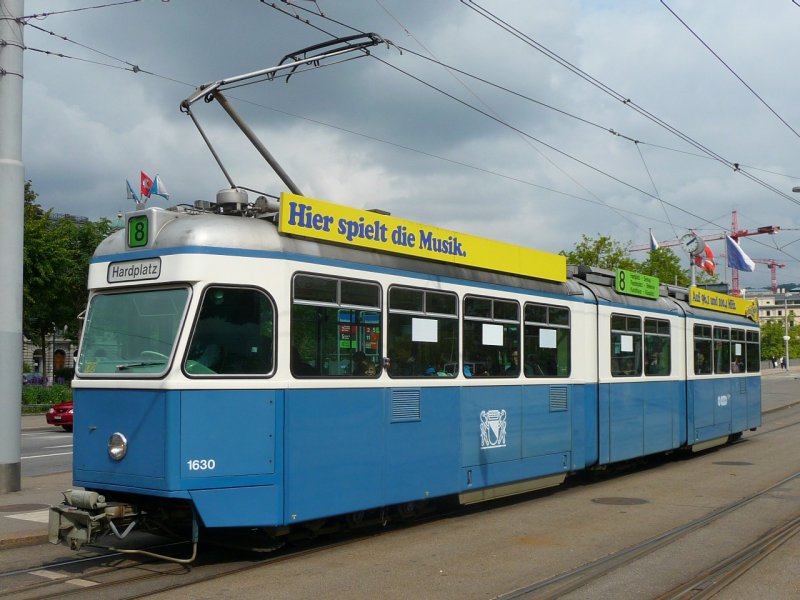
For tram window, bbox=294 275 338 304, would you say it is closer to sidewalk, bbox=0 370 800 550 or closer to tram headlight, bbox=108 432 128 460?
tram headlight, bbox=108 432 128 460

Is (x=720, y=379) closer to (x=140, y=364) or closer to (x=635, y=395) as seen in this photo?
(x=635, y=395)

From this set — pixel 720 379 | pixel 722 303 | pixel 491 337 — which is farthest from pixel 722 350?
pixel 491 337

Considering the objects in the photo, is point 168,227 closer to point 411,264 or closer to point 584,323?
point 411,264

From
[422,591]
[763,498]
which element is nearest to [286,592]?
[422,591]

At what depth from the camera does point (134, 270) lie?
836 centimetres

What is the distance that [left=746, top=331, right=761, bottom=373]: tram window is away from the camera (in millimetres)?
21750

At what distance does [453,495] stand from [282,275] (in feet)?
12.8

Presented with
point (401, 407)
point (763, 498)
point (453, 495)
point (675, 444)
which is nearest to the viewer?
point (401, 407)

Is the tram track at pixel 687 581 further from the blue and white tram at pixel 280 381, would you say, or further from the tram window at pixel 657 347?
the tram window at pixel 657 347

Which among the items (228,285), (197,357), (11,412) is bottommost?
(11,412)

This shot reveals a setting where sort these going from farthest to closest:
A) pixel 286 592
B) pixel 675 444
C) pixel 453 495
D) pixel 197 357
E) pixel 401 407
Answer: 1. pixel 675 444
2. pixel 453 495
3. pixel 401 407
4. pixel 197 357
5. pixel 286 592

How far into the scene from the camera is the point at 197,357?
780 centimetres

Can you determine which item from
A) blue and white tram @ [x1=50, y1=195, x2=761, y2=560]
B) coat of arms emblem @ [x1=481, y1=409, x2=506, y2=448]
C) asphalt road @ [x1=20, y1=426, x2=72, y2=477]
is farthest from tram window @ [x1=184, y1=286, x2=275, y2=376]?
asphalt road @ [x1=20, y1=426, x2=72, y2=477]

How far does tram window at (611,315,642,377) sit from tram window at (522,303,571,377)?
1790 millimetres
